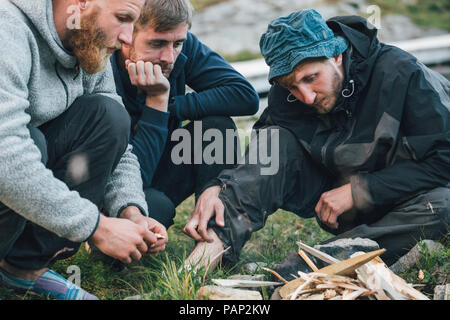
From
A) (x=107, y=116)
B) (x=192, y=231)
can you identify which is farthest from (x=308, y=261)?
(x=107, y=116)

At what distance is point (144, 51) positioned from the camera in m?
2.99

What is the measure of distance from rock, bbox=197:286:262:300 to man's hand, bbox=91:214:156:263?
0.31 m

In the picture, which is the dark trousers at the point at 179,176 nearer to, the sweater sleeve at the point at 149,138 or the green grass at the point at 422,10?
the sweater sleeve at the point at 149,138

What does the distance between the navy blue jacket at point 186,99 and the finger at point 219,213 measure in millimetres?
423

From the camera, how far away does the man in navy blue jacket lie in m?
2.95

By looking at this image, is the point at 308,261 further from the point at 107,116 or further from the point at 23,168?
the point at 23,168

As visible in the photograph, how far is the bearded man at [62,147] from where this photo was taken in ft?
6.42

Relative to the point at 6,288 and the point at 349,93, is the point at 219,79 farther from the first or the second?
the point at 6,288

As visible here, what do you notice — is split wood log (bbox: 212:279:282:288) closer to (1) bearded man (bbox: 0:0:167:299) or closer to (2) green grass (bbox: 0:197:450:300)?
(2) green grass (bbox: 0:197:450:300)

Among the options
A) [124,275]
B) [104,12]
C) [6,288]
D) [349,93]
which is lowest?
[124,275]

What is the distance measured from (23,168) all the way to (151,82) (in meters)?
1.12

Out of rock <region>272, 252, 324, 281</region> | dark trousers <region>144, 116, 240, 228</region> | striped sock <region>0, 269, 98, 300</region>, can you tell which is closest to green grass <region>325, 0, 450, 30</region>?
dark trousers <region>144, 116, 240, 228</region>
